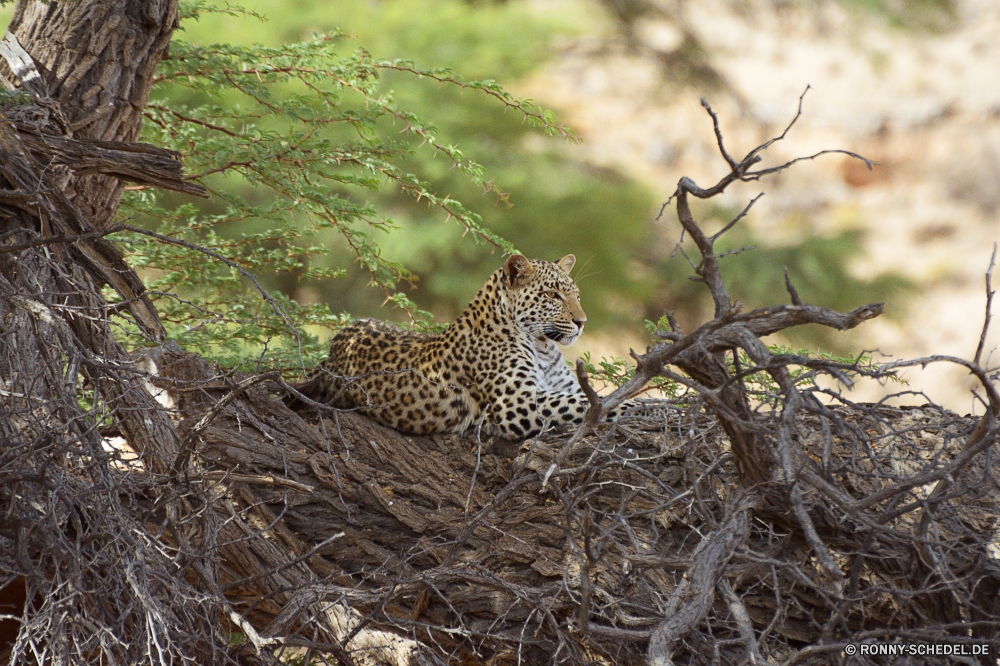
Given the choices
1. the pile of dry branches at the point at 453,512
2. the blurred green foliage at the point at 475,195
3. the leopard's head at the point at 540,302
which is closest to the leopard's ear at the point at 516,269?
the leopard's head at the point at 540,302

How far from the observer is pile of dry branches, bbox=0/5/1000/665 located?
321cm

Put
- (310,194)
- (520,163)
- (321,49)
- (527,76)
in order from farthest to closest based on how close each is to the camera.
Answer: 1. (527,76)
2. (520,163)
3. (321,49)
4. (310,194)

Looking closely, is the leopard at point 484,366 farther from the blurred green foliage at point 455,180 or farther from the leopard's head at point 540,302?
the blurred green foliage at point 455,180

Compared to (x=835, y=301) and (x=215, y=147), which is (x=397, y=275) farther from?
(x=835, y=301)

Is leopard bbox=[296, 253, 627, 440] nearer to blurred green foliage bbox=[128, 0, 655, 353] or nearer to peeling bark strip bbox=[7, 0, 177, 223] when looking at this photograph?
peeling bark strip bbox=[7, 0, 177, 223]

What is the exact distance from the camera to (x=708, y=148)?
25.6 meters

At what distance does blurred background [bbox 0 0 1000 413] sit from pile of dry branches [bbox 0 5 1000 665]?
14.3 metres

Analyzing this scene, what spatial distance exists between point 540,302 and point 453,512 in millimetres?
2041

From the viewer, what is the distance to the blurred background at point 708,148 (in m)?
20.4

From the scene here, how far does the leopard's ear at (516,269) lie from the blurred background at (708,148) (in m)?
12.6

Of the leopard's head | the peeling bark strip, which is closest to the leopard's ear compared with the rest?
the leopard's head

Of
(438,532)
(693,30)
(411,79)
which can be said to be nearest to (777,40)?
(693,30)

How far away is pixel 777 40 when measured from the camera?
989 inches

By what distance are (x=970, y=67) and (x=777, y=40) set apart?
4999mm
